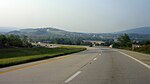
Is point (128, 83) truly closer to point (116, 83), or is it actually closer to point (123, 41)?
point (116, 83)

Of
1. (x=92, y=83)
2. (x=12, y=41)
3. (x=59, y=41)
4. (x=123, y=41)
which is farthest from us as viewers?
(x=59, y=41)

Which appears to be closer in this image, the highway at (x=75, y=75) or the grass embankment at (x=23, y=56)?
the highway at (x=75, y=75)

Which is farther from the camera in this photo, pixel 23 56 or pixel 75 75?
pixel 23 56

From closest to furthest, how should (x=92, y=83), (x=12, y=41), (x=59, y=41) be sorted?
(x=92, y=83) → (x=12, y=41) → (x=59, y=41)

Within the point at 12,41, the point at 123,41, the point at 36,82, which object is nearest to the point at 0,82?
the point at 36,82

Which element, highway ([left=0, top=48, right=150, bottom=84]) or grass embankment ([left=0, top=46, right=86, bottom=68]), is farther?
grass embankment ([left=0, top=46, right=86, bottom=68])

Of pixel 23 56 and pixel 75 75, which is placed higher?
pixel 75 75

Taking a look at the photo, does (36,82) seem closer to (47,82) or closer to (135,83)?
(47,82)

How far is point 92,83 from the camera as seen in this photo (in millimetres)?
10539

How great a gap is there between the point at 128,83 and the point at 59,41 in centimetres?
16405

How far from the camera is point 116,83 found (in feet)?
34.7

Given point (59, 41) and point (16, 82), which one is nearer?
point (16, 82)

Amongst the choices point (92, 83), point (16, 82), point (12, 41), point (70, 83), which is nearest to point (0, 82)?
point (16, 82)

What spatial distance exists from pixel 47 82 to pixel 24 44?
110 m
